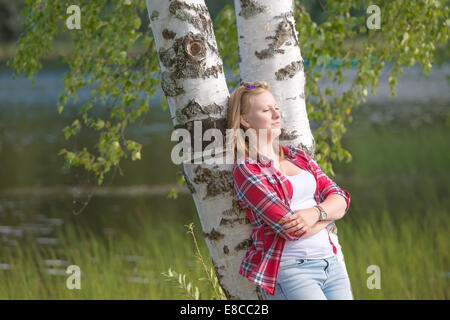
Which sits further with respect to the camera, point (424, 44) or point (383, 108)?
point (383, 108)

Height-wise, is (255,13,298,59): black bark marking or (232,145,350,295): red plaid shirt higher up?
(255,13,298,59): black bark marking

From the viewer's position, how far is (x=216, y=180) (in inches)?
114

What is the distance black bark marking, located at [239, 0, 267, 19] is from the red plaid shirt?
82cm

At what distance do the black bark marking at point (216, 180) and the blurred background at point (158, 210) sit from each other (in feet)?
4.06

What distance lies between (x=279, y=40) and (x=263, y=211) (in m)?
0.99

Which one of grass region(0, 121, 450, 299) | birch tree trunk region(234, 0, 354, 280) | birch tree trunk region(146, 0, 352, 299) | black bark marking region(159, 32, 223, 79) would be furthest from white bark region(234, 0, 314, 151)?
grass region(0, 121, 450, 299)

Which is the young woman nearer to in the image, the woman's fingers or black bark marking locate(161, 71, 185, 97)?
the woman's fingers

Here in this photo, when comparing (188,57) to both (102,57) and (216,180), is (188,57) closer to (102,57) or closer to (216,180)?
→ (216,180)

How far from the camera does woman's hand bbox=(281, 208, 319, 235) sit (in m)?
2.75

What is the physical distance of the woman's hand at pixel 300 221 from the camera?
2.75 metres

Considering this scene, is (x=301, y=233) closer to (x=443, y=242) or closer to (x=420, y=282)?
A: (x=420, y=282)

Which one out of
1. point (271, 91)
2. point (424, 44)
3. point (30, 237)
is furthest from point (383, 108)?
point (271, 91)
